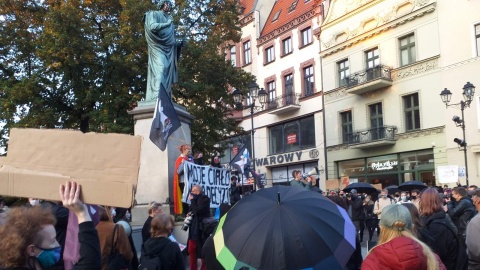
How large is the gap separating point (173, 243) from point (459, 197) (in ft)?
16.6

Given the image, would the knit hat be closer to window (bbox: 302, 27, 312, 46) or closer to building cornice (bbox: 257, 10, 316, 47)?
building cornice (bbox: 257, 10, 316, 47)

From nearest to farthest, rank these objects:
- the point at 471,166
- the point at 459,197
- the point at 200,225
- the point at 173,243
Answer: the point at 173,243 < the point at 459,197 < the point at 200,225 < the point at 471,166

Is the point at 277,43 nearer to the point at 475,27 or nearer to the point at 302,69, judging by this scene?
the point at 302,69

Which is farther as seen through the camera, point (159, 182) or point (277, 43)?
point (277, 43)

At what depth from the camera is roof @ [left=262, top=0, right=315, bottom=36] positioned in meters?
40.6

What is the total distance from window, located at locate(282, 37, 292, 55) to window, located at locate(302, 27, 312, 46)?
1.44 m

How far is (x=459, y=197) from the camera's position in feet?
28.3

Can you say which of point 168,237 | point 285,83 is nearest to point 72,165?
point 168,237

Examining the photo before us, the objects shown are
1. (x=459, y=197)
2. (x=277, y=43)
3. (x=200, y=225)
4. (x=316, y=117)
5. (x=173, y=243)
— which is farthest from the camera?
(x=277, y=43)

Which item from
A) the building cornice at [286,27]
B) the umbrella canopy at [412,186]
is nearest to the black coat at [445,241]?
the umbrella canopy at [412,186]

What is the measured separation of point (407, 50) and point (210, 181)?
24.1m

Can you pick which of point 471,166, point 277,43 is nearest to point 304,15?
point 277,43

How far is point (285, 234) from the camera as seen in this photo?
12.0 feet

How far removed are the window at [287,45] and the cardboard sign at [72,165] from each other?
38624mm
